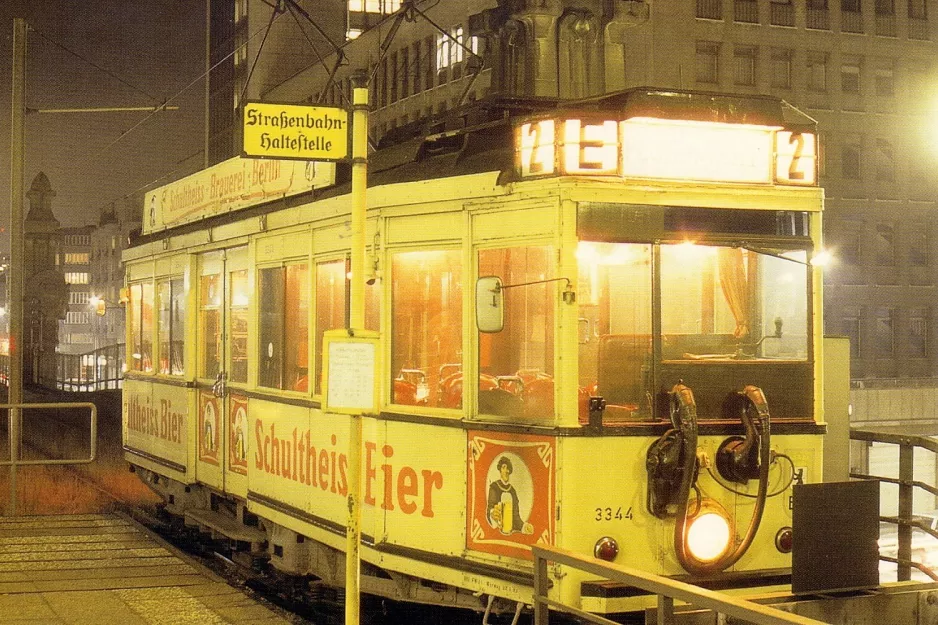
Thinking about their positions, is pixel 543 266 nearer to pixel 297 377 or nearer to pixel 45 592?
pixel 297 377

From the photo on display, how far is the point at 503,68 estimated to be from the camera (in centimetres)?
1113

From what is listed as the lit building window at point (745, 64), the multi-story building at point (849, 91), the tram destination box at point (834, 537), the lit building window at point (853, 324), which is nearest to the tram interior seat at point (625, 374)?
the tram destination box at point (834, 537)

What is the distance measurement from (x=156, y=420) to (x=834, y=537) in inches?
336

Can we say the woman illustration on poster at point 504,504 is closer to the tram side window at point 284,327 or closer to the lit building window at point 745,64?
the tram side window at point 284,327

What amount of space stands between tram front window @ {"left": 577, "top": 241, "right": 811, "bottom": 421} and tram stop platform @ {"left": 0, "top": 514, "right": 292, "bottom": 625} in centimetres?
319

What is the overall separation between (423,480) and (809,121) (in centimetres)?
294

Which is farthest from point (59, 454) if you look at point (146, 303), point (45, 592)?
point (45, 592)

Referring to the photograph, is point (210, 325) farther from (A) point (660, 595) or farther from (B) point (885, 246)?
(B) point (885, 246)

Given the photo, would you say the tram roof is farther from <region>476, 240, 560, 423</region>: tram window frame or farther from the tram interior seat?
the tram interior seat

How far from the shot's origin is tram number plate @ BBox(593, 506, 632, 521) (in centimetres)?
686

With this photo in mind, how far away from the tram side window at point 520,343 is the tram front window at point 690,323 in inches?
7.5

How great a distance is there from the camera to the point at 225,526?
11.0 metres

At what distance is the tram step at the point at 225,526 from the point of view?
412 inches

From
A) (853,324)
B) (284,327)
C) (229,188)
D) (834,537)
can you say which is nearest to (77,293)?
(853,324)
